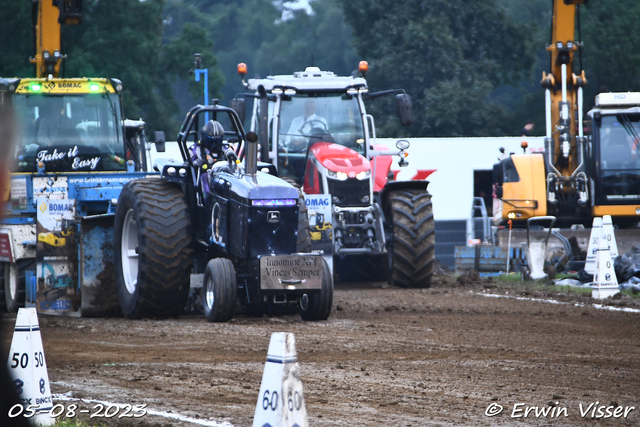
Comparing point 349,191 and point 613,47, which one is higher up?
point 613,47

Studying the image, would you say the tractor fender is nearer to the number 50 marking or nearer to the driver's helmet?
the driver's helmet

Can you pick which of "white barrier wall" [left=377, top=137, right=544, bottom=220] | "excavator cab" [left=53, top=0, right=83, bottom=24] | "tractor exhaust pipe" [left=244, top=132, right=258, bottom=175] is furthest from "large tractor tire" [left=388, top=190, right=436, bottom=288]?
"white barrier wall" [left=377, top=137, right=544, bottom=220]

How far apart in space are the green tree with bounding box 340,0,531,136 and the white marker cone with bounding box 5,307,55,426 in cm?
3607

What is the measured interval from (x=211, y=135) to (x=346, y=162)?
154 inches

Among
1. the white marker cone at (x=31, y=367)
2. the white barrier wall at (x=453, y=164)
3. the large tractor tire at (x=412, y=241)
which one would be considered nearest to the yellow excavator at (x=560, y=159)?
the large tractor tire at (x=412, y=241)

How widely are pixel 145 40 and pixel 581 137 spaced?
994 inches

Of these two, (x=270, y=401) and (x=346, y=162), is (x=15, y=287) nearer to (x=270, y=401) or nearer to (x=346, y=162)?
(x=346, y=162)

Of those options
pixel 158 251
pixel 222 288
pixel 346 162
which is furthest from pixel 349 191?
pixel 222 288

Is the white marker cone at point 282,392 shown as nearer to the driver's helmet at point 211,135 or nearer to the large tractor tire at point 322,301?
the large tractor tire at point 322,301

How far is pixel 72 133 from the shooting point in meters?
13.9

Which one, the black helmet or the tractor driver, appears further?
the tractor driver

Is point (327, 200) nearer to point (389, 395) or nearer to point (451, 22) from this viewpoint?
point (389, 395)

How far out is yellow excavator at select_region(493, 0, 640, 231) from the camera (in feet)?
62.2

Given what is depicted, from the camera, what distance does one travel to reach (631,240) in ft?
58.0
